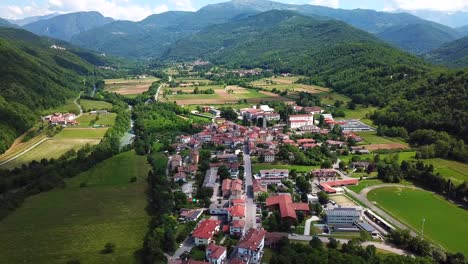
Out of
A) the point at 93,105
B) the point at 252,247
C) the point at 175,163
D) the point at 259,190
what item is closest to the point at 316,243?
the point at 252,247

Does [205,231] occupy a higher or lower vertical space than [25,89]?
lower

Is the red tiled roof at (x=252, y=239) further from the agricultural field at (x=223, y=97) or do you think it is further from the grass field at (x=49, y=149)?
the agricultural field at (x=223, y=97)

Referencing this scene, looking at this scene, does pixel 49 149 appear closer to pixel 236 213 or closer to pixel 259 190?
pixel 259 190

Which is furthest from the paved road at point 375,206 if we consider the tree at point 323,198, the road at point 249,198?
the road at point 249,198

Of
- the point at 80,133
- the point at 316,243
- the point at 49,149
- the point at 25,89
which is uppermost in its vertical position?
the point at 25,89

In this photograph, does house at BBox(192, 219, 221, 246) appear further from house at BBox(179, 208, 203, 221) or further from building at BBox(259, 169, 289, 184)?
building at BBox(259, 169, 289, 184)

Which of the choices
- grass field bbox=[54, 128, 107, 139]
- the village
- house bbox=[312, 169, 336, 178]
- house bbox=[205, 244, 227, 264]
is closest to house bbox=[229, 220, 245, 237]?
Result: the village

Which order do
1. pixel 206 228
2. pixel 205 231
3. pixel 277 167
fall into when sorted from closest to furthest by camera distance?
1. pixel 205 231
2. pixel 206 228
3. pixel 277 167
